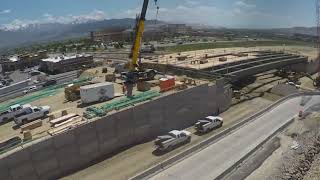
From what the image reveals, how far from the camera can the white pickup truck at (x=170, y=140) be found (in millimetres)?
42344

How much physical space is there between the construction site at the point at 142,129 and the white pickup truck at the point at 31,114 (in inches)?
4.8

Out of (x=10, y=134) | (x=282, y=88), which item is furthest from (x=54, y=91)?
(x=282, y=88)

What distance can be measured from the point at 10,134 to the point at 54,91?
17619 mm

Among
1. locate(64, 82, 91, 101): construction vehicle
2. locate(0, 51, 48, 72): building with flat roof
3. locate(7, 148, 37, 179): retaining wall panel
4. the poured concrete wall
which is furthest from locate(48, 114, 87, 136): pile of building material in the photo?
locate(0, 51, 48, 72): building with flat roof

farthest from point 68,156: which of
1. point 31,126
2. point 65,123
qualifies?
point 31,126

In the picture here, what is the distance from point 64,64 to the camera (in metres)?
79.8

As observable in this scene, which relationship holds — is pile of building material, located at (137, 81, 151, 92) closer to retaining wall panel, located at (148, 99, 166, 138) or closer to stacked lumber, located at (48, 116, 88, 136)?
retaining wall panel, located at (148, 99, 166, 138)

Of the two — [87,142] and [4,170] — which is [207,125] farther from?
[4,170]

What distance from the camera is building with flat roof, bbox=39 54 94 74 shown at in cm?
7850

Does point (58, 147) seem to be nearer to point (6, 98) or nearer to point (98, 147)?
point (98, 147)

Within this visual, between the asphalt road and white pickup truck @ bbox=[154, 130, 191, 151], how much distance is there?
14.1 feet

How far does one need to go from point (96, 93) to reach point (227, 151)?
18.9 metres

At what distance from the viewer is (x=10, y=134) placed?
3900cm

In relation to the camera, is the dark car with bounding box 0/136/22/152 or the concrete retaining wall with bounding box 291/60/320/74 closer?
the dark car with bounding box 0/136/22/152
